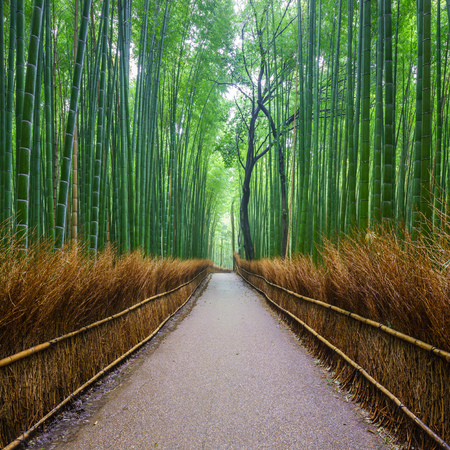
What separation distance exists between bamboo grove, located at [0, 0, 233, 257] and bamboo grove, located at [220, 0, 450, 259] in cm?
164

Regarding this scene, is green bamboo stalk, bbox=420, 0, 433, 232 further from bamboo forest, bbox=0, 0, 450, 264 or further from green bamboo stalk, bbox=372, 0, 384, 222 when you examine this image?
green bamboo stalk, bbox=372, 0, 384, 222

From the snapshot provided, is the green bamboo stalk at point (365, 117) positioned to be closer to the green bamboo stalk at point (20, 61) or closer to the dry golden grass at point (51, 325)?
the dry golden grass at point (51, 325)

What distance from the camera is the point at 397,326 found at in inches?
58.1

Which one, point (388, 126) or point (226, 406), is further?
point (388, 126)

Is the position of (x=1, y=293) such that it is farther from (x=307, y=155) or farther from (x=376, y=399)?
(x=307, y=155)

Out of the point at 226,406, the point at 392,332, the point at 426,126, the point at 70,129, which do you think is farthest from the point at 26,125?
the point at 426,126

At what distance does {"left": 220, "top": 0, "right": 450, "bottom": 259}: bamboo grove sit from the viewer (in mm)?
2213

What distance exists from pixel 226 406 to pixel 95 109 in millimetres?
2933

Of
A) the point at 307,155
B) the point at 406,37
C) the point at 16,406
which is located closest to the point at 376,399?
the point at 16,406

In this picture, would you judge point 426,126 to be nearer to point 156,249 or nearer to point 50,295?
point 50,295

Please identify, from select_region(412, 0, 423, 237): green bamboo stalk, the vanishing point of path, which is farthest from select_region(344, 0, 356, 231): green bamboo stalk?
the vanishing point of path

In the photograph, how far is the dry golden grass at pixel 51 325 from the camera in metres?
1.20

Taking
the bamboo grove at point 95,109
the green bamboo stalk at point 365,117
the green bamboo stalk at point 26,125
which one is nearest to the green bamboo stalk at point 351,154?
the green bamboo stalk at point 365,117

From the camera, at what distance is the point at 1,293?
1175 millimetres
